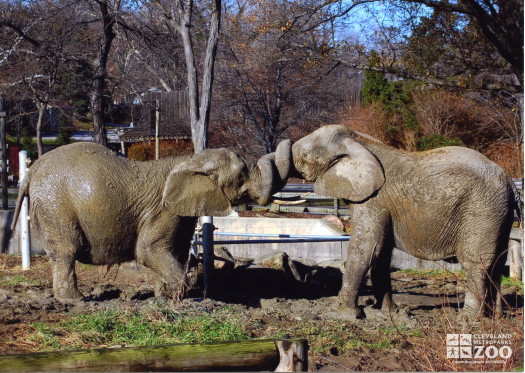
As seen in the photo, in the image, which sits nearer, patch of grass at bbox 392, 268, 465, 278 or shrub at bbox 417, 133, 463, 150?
patch of grass at bbox 392, 268, 465, 278

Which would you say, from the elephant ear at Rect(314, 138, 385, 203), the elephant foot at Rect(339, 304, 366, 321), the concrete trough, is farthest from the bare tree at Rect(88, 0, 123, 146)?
the elephant foot at Rect(339, 304, 366, 321)

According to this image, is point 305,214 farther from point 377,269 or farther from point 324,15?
point 377,269

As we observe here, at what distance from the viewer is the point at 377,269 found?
7930mm

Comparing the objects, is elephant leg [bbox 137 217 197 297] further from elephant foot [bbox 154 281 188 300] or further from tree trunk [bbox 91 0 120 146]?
tree trunk [bbox 91 0 120 146]

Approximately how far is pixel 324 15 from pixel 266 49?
3.48 metres

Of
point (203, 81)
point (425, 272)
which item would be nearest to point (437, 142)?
point (425, 272)

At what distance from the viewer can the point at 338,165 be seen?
7.93m

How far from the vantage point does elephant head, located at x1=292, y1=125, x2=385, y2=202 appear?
7.62 meters

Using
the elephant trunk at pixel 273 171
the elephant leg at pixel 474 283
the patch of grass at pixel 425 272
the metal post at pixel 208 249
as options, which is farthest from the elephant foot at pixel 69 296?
the patch of grass at pixel 425 272

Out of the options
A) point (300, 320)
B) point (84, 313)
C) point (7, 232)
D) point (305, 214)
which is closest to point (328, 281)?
point (300, 320)

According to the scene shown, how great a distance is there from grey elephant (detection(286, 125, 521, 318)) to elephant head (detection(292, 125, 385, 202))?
0.04 feet

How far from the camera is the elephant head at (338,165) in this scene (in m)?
7.62

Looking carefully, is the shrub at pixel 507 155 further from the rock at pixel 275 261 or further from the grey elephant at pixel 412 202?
the grey elephant at pixel 412 202

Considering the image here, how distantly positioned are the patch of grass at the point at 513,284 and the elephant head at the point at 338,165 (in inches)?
154
